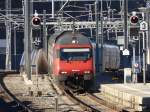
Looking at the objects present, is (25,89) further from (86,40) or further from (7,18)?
(7,18)

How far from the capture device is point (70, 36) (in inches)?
1212

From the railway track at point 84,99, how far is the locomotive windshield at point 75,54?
1821 millimetres

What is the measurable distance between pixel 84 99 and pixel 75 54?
385 centimetres

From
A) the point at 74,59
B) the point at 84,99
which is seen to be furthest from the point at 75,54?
the point at 84,99

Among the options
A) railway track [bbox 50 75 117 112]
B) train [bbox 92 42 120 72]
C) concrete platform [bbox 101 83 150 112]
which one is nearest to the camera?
concrete platform [bbox 101 83 150 112]

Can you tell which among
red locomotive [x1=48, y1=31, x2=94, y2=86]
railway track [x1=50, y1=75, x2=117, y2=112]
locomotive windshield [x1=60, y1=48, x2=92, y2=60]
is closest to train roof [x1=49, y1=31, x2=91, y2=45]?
red locomotive [x1=48, y1=31, x2=94, y2=86]

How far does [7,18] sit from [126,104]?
5484cm

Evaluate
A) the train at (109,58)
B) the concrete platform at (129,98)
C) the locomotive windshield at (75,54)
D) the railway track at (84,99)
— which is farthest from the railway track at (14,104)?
the train at (109,58)

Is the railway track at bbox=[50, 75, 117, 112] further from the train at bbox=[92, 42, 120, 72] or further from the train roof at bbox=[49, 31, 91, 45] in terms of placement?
the train at bbox=[92, 42, 120, 72]

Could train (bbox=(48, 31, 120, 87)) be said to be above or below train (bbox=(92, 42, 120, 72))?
above

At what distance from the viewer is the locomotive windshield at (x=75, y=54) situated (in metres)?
30.2

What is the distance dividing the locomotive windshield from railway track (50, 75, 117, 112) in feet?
5.98

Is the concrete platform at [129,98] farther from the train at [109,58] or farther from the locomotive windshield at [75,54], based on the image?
the train at [109,58]

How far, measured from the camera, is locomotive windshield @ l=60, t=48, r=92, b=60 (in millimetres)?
30237
